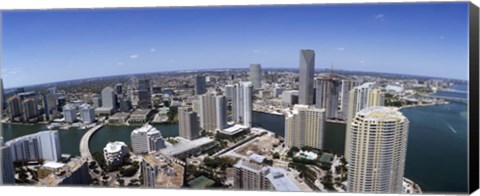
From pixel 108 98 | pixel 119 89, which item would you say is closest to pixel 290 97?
pixel 119 89

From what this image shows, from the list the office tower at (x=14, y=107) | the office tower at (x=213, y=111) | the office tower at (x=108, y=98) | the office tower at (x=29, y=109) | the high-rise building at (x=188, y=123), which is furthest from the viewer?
the office tower at (x=213, y=111)

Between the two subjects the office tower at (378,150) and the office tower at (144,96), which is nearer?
the office tower at (378,150)

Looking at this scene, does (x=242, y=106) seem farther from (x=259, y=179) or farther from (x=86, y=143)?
(x=86, y=143)

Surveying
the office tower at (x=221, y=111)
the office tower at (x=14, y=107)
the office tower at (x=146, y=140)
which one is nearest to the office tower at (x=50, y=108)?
the office tower at (x=14, y=107)

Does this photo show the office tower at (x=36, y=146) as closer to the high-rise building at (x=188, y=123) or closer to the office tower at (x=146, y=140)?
the office tower at (x=146, y=140)

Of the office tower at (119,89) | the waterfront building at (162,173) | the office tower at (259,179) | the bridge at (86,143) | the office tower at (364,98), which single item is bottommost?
the office tower at (259,179)

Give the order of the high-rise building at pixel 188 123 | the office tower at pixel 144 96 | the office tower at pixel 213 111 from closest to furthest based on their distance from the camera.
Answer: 1. the office tower at pixel 144 96
2. the high-rise building at pixel 188 123
3. the office tower at pixel 213 111

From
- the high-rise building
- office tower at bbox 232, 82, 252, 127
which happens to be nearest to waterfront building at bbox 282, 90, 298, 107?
office tower at bbox 232, 82, 252, 127

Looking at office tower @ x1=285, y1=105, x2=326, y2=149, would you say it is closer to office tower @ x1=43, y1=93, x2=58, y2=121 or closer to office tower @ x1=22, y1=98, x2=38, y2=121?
office tower @ x1=43, y1=93, x2=58, y2=121
